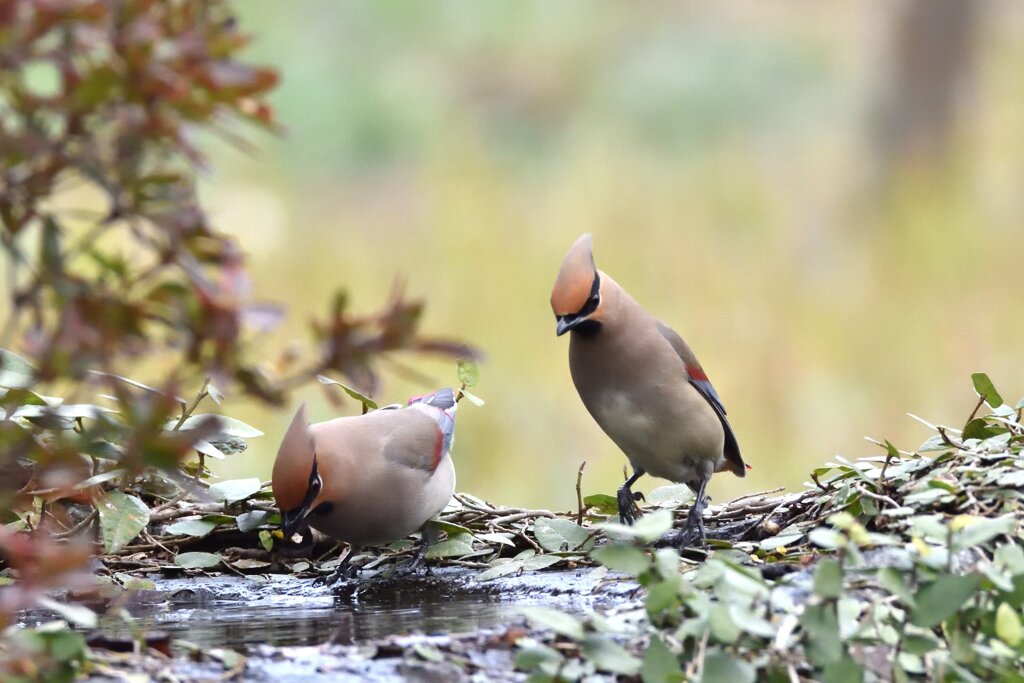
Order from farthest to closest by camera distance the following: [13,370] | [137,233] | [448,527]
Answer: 1. [448,527]
2. [13,370]
3. [137,233]

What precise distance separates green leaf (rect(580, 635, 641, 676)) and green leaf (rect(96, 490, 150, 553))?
1.81 meters

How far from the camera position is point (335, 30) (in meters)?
12.4

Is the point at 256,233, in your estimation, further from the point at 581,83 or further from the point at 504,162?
the point at 581,83

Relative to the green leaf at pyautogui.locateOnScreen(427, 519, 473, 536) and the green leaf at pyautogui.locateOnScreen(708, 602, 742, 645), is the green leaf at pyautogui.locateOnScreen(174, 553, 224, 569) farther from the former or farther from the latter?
the green leaf at pyautogui.locateOnScreen(708, 602, 742, 645)

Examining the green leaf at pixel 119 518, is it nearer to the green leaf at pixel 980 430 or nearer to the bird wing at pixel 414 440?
the bird wing at pixel 414 440

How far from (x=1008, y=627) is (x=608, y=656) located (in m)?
0.87

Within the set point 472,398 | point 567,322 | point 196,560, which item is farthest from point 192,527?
point 567,322

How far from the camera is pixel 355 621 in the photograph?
3.84 m

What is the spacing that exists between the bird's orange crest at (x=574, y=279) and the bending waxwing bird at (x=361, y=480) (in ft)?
2.53

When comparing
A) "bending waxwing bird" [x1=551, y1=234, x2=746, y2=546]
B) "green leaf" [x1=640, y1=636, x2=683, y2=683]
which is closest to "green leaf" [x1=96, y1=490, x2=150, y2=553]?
"bending waxwing bird" [x1=551, y1=234, x2=746, y2=546]

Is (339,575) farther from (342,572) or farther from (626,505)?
(626,505)

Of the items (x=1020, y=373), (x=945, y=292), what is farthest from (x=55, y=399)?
(x=945, y=292)

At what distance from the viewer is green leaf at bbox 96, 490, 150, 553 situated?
4211mm

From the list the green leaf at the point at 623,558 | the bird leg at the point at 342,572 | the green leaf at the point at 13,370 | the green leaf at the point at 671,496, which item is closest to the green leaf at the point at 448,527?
the bird leg at the point at 342,572
